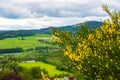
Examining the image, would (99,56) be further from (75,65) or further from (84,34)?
(84,34)

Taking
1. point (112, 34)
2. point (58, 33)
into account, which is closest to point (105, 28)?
point (112, 34)

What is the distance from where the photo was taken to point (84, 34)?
80.3 ft

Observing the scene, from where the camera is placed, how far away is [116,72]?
59.3 feet

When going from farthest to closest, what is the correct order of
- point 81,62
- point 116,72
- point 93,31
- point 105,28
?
point 93,31 < point 105,28 < point 81,62 < point 116,72

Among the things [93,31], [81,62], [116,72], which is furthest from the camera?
[93,31]

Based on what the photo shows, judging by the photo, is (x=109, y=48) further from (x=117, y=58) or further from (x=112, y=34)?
(x=112, y=34)

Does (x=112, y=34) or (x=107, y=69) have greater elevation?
(x=112, y=34)

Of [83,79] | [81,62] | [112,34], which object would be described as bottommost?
[83,79]

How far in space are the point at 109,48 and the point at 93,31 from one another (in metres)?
5.66

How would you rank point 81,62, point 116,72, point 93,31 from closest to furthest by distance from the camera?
point 116,72 < point 81,62 < point 93,31

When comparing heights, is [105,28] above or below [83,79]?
above

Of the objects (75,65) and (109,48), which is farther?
(75,65)

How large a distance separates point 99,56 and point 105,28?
2894 mm

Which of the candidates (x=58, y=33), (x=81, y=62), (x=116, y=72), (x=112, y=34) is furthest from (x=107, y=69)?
(x=58, y=33)
